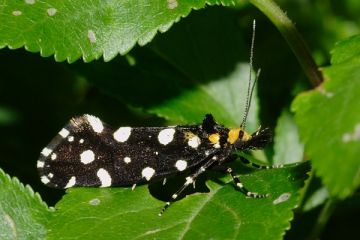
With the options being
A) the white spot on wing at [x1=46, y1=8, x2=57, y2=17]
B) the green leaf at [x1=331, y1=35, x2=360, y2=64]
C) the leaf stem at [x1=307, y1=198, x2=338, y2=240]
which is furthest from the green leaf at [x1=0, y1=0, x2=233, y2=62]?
the leaf stem at [x1=307, y1=198, x2=338, y2=240]

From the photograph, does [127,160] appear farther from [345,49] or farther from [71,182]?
[345,49]

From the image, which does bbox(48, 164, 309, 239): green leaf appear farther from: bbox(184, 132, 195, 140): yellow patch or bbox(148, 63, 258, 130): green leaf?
bbox(148, 63, 258, 130): green leaf

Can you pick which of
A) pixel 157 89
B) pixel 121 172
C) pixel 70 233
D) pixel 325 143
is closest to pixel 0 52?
pixel 157 89

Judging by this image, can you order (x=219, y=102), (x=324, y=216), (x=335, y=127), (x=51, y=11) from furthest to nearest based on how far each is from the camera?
(x=219, y=102)
(x=324, y=216)
(x=51, y=11)
(x=335, y=127)

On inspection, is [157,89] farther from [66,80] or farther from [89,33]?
[66,80]

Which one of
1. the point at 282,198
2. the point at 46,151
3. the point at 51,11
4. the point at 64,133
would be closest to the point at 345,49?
the point at 282,198
